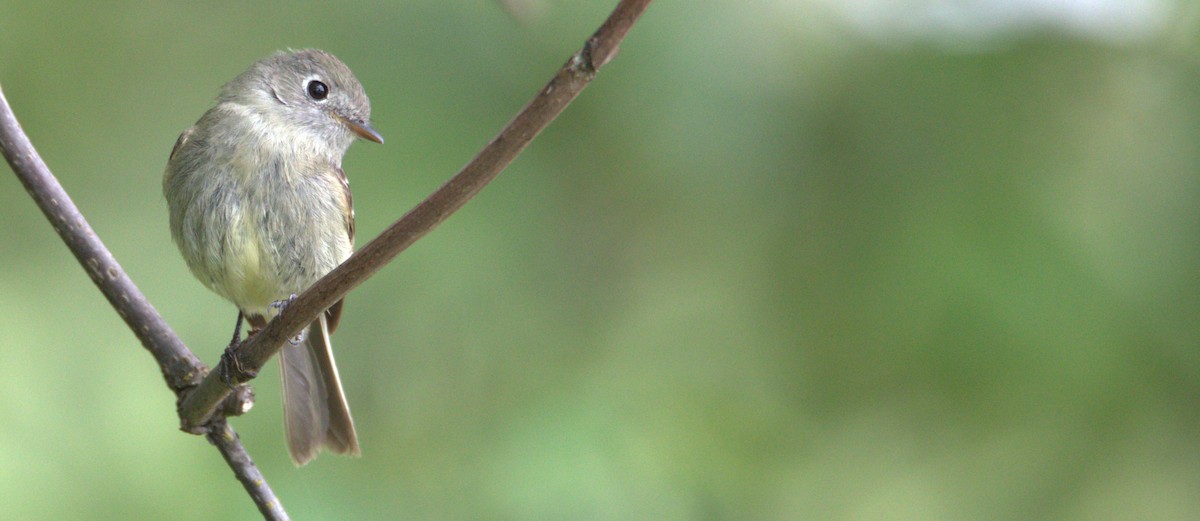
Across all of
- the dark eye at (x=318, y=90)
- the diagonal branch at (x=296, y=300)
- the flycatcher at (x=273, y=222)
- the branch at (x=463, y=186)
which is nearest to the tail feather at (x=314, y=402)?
the flycatcher at (x=273, y=222)

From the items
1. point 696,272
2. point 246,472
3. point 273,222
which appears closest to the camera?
point 246,472

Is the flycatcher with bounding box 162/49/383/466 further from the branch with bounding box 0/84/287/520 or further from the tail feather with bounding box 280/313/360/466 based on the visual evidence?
the branch with bounding box 0/84/287/520

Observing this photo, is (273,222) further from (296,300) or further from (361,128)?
(296,300)

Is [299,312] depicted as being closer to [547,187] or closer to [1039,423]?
[547,187]

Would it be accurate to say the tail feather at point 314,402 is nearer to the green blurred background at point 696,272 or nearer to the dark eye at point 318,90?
the green blurred background at point 696,272

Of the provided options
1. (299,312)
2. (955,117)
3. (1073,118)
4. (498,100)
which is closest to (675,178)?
(498,100)

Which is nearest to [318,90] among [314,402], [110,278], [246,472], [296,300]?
[314,402]

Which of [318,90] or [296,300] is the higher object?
[296,300]
